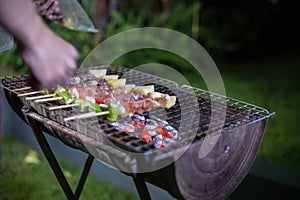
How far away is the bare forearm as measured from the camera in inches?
49.2

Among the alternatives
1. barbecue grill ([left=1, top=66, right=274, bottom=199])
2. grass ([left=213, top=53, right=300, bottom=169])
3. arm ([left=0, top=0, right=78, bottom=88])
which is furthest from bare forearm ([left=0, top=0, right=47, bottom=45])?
grass ([left=213, top=53, right=300, bottom=169])

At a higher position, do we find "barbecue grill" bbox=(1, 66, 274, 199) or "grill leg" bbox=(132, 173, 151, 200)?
"barbecue grill" bbox=(1, 66, 274, 199)

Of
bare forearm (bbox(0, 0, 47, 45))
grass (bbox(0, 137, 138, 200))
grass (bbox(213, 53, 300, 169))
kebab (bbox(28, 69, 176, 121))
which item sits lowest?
grass (bbox(0, 137, 138, 200))

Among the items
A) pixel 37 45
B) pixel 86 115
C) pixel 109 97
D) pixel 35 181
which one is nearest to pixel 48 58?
pixel 37 45

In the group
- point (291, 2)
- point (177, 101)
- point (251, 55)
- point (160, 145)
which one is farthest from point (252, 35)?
point (160, 145)

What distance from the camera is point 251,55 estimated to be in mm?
7656

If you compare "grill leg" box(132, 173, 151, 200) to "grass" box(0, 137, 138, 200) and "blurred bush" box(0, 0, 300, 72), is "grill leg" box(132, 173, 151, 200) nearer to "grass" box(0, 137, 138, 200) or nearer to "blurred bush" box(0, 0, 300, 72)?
"grass" box(0, 137, 138, 200)

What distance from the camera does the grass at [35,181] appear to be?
344cm

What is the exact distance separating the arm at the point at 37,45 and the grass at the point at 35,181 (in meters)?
2.10

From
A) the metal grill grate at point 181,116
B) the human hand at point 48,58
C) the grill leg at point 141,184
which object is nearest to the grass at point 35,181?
the metal grill grate at point 181,116

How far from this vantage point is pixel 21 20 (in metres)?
1.28

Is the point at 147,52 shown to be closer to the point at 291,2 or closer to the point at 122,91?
the point at 291,2

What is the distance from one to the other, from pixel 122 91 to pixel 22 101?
50 cm

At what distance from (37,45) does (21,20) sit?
95 mm
